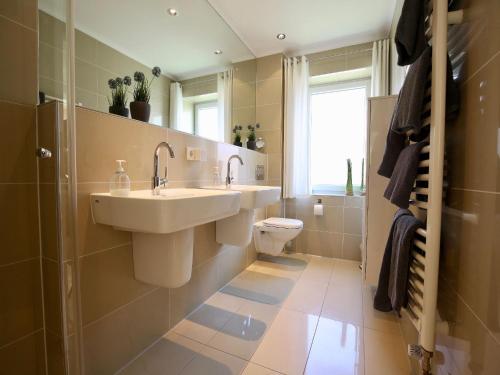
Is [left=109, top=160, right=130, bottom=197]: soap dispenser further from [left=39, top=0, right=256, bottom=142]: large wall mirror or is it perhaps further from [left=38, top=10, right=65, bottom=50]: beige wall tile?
[left=38, top=10, right=65, bottom=50]: beige wall tile

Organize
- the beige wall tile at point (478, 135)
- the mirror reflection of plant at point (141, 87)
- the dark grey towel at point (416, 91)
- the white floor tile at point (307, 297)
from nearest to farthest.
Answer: the beige wall tile at point (478, 135) → the dark grey towel at point (416, 91) → the mirror reflection of plant at point (141, 87) → the white floor tile at point (307, 297)

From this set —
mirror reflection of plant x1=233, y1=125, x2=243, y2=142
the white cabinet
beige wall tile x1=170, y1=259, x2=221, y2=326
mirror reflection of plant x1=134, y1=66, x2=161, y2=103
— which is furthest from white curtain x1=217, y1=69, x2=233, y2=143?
the white cabinet

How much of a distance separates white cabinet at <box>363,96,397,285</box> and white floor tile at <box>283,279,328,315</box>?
0.40 meters

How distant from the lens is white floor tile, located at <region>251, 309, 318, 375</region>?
1.21 metres

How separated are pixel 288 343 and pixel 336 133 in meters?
2.22

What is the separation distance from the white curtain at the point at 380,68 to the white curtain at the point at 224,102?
144cm

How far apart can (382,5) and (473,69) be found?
1898mm

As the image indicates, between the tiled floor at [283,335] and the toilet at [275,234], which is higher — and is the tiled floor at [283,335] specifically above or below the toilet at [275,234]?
below

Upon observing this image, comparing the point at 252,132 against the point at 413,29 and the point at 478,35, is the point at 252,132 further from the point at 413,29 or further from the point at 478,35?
the point at 478,35

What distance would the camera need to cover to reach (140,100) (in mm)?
1326

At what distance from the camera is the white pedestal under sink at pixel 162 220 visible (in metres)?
0.88

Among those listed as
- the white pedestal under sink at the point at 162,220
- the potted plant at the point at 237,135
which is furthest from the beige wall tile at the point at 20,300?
the potted plant at the point at 237,135

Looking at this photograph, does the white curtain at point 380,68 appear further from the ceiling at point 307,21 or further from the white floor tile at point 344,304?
the white floor tile at point 344,304

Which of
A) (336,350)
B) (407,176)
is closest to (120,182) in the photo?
(407,176)
